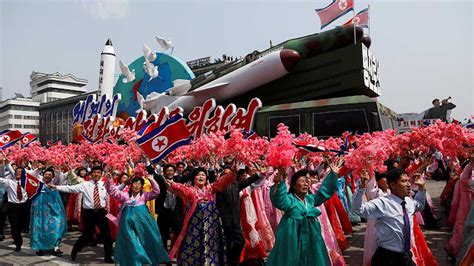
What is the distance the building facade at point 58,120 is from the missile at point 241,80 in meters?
45.6

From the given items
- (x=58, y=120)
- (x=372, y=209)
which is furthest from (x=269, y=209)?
(x=58, y=120)

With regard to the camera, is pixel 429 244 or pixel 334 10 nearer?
pixel 429 244

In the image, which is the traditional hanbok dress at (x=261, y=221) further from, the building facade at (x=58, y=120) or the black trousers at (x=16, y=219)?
the building facade at (x=58, y=120)

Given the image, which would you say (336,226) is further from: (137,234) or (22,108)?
(22,108)

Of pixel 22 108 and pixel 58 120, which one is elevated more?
pixel 22 108

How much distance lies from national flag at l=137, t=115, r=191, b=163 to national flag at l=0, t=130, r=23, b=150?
5434mm

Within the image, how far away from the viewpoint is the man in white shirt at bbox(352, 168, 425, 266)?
338cm

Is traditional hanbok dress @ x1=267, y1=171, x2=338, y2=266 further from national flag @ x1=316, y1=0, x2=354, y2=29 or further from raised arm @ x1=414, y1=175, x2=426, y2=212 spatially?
national flag @ x1=316, y1=0, x2=354, y2=29

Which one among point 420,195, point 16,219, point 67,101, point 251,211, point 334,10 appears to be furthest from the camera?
point 67,101

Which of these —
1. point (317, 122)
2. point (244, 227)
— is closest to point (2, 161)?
point (244, 227)

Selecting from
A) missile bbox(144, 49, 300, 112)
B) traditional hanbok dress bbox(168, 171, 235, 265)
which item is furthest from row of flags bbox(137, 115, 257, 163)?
missile bbox(144, 49, 300, 112)

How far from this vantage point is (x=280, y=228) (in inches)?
151

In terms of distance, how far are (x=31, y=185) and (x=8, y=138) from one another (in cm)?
286

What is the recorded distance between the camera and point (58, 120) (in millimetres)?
72562
